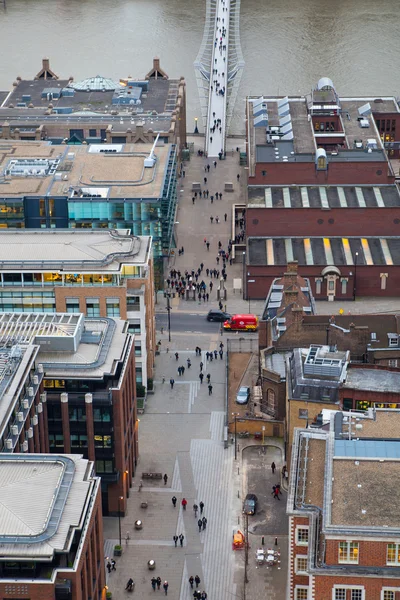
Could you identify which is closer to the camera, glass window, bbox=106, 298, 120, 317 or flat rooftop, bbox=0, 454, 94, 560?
flat rooftop, bbox=0, 454, 94, 560

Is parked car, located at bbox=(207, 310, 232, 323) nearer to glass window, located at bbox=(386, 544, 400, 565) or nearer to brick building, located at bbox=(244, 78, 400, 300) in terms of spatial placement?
brick building, located at bbox=(244, 78, 400, 300)

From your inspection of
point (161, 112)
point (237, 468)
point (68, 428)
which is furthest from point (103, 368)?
point (161, 112)

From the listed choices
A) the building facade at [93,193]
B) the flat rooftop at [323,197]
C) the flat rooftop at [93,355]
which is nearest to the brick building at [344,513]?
the flat rooftop at [93,355]

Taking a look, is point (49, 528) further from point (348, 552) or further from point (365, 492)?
point (365, 492)

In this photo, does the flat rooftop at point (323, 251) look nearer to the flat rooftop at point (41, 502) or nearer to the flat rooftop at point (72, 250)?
the flat rooftop at point (72, 250)

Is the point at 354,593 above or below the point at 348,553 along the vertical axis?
below

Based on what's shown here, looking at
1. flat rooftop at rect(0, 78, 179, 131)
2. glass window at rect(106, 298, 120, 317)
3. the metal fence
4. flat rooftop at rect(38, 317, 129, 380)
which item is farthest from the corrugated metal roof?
flat rooftop at rect(0, 78, 179, 131)

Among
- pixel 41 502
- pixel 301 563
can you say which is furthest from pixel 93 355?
pixel 301 563
